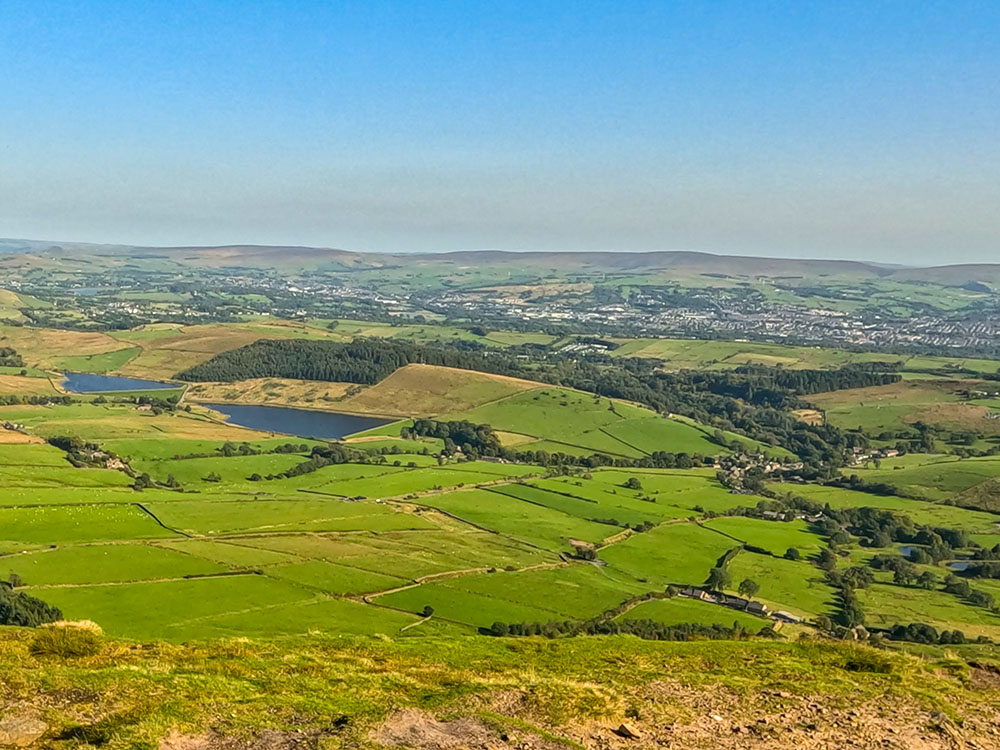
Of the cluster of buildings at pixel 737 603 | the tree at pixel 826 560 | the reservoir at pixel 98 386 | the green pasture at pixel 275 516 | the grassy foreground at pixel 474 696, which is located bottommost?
the tree at pixel 826 560

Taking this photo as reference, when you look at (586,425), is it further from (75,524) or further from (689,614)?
(75,524)

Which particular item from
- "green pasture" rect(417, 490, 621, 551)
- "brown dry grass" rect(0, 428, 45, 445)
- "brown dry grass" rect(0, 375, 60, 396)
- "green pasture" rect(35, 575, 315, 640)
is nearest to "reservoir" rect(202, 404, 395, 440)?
"brown dry grass" rect(0, 375, 60, 396)

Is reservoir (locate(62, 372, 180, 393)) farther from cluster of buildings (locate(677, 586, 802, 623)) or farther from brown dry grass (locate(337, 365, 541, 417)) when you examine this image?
cluster of buildings (locate(677, 586, 802, 623))

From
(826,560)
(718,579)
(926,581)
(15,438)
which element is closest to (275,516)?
(718,579)

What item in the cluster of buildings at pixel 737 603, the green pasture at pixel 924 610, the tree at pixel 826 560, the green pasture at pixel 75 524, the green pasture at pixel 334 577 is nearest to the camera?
the green pasture at pixel 334 577

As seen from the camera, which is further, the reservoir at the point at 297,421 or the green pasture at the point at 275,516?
the reservoir at the point at 297,421

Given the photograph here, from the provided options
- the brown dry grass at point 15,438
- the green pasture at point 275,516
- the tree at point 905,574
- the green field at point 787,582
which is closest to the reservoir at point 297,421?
the brown dry grass at point 15,438

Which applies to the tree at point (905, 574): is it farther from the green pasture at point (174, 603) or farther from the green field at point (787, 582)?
the green pasture at point (174, 603)
